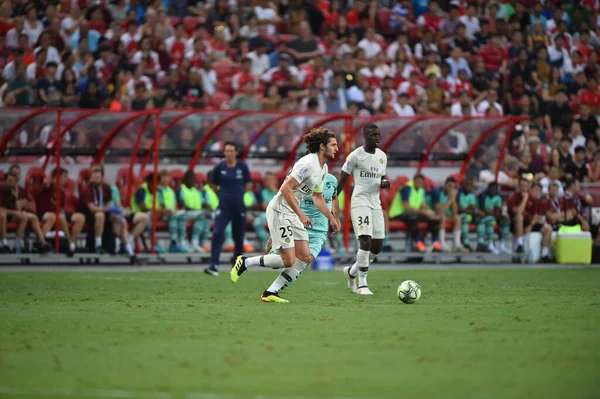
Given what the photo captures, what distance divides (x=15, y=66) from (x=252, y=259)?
12.4m

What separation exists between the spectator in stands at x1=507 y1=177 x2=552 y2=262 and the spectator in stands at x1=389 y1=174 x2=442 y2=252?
75.5 inches

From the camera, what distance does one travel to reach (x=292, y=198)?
13.4 metres

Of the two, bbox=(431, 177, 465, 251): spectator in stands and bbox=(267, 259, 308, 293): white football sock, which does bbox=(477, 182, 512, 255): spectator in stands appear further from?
bbox=(267, 259, 308, 293): white football sock

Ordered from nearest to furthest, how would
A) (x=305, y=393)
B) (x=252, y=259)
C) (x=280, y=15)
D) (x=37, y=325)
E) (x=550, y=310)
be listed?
1. (x=305, y=393)
2. (x=37, y=325)
3. (x=550, y=310)
4. (x=252, y=259)
5. (x=280, y=15)

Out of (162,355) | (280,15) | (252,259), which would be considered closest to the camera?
(162,355)

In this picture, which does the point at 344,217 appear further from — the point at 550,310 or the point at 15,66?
the point at 550,310

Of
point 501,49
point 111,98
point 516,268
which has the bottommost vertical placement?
point 516,268

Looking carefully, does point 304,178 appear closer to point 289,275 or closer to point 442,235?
point 289,275

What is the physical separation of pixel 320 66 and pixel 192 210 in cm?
613

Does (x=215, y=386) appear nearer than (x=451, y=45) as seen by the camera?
Yes

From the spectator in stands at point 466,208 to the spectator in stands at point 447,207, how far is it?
0.16 m

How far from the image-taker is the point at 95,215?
22844mm

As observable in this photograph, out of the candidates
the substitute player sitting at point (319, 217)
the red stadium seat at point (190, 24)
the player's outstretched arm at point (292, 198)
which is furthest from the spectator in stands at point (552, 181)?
the player's outstretched arm at point (292, 198)

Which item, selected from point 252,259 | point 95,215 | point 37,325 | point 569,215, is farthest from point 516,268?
point 37,325
